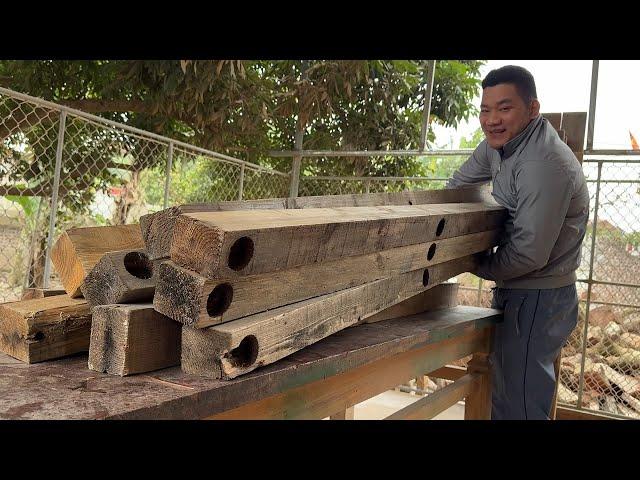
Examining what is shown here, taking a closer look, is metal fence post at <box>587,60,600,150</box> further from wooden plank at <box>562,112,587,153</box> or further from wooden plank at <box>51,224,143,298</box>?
wooden plank at <box>51,224,143,298</box>

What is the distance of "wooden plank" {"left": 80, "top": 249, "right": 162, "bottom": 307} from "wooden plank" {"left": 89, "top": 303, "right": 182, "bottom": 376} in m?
0.06

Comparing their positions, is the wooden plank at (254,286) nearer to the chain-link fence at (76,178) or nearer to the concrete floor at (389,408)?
the chain-link fence at (76,178)

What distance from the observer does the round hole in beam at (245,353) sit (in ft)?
4.46

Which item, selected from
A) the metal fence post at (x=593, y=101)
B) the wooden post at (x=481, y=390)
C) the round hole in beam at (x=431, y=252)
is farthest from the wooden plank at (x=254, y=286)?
the metal fence post at (x=593, y=101)

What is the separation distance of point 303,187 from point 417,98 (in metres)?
2.23

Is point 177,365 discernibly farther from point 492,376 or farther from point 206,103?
point 206,103

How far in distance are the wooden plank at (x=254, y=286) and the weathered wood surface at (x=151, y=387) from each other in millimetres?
150

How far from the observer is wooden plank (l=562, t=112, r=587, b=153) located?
312cm

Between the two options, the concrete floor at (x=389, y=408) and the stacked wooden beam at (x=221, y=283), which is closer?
the stacked wooden beam at (x=221, y=283)

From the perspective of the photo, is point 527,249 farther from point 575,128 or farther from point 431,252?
point 575,128

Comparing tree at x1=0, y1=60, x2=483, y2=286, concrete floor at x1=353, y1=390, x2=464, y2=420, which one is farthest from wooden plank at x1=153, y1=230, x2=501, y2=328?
concrete floor at x1=353, y1=390, x2=464, y2=420

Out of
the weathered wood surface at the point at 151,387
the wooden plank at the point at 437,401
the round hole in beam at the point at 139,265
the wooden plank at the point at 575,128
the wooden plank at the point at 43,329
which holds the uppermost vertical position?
the wooden plank at the point at 575,128

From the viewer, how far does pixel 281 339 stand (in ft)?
4.76

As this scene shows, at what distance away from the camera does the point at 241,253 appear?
53.4 inches
